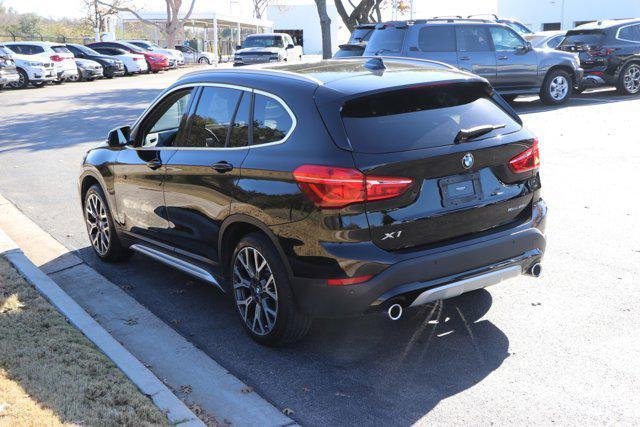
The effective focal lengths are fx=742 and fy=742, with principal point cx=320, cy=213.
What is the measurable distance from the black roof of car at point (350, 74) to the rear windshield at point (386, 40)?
1151cm

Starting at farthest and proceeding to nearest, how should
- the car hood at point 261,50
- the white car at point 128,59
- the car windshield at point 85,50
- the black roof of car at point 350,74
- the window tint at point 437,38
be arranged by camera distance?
the white car at point 128,59
the car windshield at point 85,50
the car hood at point 261,50
the window tint at point 437,38
the black roof of car at point 350,74

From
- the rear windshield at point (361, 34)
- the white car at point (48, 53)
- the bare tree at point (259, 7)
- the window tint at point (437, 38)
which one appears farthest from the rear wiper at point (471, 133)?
the bare tree at point (259, 7)

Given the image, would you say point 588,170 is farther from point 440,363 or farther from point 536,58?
point 536,58

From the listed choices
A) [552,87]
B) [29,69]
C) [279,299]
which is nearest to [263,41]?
[29,69]

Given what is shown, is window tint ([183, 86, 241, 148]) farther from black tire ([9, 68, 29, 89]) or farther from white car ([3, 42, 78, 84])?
white car ([3, 42, 78, 84])

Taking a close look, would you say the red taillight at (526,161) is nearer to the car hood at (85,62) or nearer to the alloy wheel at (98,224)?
the alloy wheel at (98,224)

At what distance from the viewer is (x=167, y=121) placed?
6246 millimetres

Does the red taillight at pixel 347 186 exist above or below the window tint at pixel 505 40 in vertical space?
below

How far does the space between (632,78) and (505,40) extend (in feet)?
15.3

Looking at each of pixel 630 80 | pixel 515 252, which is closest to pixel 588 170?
pixel 515 252

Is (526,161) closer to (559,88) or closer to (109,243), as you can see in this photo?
(109,243)

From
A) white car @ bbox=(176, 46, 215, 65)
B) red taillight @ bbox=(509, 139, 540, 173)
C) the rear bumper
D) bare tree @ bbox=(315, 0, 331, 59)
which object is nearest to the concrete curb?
the rear bumper

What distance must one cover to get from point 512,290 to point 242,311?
7.08 ft

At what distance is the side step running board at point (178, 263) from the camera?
541cm
